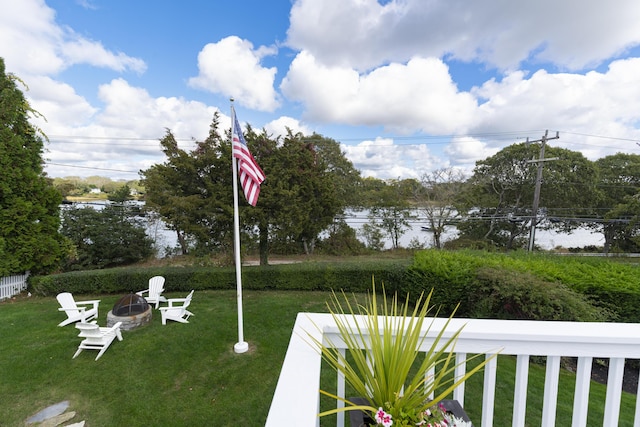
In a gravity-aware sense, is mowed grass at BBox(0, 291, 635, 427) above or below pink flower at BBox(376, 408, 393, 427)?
below

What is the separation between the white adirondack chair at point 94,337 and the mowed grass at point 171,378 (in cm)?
13

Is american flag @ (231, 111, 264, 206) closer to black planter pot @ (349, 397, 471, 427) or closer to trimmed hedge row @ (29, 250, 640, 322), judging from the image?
trimmed hedge row @ (29, 250, 640, 322)

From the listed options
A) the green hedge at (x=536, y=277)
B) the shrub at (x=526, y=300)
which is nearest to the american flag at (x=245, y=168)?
the green hedge at (x=536, y=277)

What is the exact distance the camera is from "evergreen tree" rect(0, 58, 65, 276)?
24.6ft

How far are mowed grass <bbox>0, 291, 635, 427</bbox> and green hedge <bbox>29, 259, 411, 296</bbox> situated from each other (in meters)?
2.10

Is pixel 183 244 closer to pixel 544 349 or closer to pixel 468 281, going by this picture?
pixel 468 281

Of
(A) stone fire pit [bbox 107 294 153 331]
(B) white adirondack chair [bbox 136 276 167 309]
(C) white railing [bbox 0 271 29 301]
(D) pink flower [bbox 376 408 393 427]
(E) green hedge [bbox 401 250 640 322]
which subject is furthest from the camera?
(C) white railing [bbox 0 271 29 301]

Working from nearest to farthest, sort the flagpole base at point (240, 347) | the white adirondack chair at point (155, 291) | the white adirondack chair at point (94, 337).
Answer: the white adirondack chair at point (94, 337), the flagpole base at point (240, 347), the white adirondack chair at point (155, 291)

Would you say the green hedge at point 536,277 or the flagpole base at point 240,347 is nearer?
the flagpole base at point 240,347

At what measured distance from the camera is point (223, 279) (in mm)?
8383

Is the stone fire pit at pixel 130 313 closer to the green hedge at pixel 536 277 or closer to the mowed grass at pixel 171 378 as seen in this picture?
the mowed grass at pixel 171 378

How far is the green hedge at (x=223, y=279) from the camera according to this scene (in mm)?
7988

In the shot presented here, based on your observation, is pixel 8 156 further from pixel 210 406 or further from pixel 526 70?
pixel 526 70

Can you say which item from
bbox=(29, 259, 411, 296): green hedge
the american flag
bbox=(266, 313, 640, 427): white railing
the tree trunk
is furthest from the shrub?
the tree trunk
